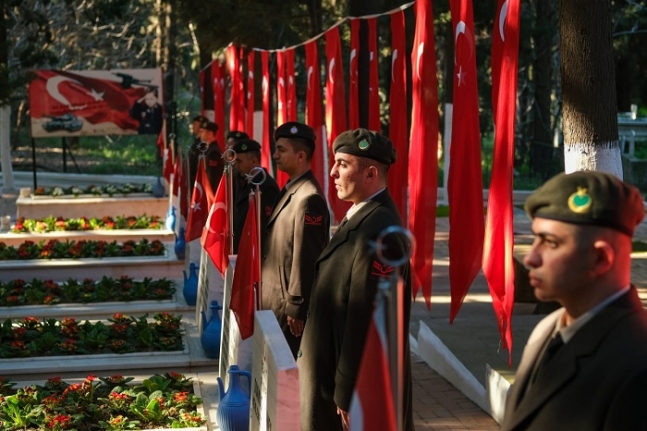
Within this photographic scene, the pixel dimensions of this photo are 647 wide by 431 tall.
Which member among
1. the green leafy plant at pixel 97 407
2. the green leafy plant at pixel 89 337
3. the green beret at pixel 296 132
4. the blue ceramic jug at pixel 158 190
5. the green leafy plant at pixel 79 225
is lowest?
the green leafy plant at pixel 97 407

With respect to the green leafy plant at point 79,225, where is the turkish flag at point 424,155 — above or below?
above

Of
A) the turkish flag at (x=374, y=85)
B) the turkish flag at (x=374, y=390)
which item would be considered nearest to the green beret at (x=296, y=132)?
the turkish flag at (x=374, y=390)

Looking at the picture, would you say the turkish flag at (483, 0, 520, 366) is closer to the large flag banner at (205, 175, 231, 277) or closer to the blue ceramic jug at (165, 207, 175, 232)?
the large flag banner at (205, 175, 231, 277)

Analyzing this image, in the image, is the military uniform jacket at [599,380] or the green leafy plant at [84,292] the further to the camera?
the green leafy plant at [84,292]

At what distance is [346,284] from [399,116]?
A: 213 inches

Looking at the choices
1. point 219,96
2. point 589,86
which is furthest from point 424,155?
point 219,96

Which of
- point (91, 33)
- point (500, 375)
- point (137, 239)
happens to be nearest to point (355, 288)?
point (500, 375)

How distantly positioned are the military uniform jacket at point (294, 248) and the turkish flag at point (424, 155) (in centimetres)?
192

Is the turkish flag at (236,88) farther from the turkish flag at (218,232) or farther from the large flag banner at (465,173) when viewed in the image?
the large flag banner at (465,173)

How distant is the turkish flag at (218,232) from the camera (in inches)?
358

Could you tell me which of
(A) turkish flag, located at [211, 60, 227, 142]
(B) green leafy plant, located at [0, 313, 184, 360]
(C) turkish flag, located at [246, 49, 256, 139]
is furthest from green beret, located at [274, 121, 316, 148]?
(A) turkish flag, located at [211, 60, 227, 142]

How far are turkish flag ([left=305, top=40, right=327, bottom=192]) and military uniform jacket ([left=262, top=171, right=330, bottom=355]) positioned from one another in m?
7.17

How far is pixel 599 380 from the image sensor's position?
263 cm

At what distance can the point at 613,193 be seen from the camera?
271 centimetres
